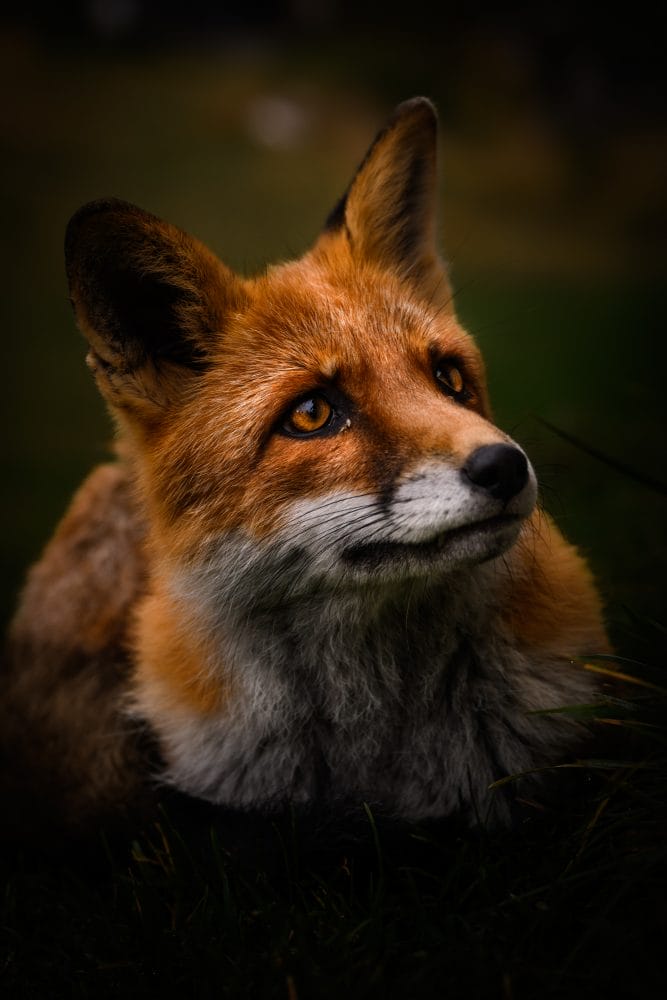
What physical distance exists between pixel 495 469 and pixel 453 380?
65 cm

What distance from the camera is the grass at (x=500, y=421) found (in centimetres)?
175

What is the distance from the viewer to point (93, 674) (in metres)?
2.84

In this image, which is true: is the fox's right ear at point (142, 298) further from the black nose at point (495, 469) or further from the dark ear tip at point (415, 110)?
the black nose at point (495, 469)

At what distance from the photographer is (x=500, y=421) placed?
4809mm

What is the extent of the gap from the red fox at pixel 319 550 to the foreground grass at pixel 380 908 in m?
0.12

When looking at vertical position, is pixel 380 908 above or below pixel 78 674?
below

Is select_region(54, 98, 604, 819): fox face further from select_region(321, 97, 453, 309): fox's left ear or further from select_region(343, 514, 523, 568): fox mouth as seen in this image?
select_region(321, 97, 453, 309): fox's left ear

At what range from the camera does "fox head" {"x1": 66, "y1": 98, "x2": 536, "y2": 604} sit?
1820 millimetres

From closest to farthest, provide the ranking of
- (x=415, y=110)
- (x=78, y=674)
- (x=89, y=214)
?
(x=89, y=214) → (x=415, y=110) → (x=78, y=674)

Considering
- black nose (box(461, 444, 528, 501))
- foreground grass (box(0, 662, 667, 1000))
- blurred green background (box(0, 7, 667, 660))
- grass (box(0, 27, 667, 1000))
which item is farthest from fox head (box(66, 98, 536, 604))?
blurred green background (box(0, 7, 667, 660))

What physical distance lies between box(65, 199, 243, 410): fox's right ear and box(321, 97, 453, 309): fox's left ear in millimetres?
523

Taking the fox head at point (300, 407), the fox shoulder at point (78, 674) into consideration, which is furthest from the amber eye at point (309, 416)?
the fox shoulder at point (78, 674)

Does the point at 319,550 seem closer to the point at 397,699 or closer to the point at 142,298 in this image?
the point at 397,699

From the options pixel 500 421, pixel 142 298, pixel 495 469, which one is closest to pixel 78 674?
pixel 142 298
